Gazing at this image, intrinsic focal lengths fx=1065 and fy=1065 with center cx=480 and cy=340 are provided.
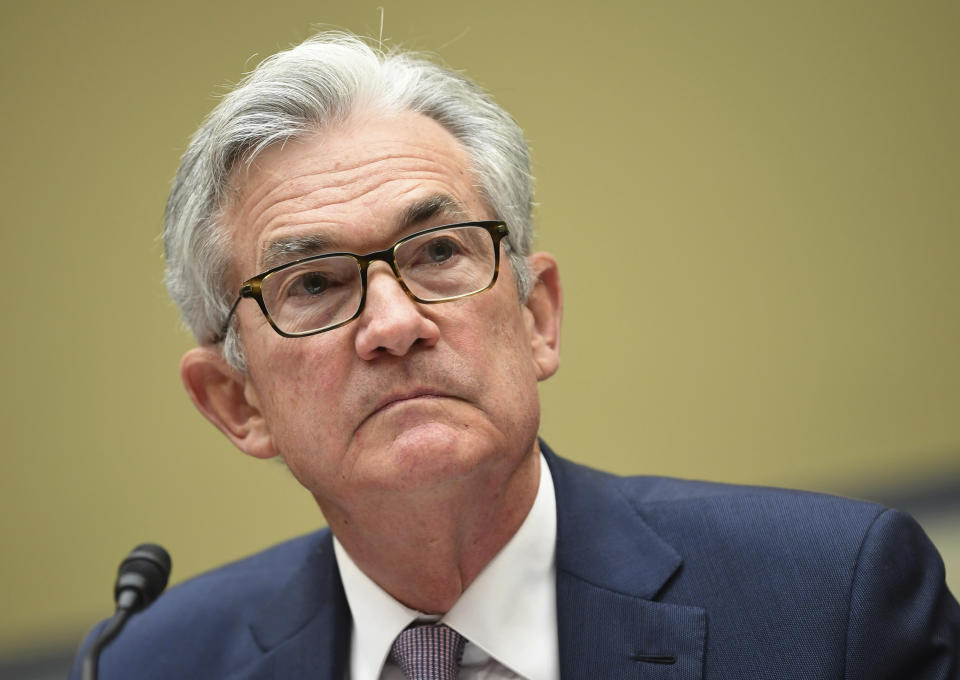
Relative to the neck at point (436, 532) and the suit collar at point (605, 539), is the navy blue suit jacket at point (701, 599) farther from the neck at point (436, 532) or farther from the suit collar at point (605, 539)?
the neck at point (436, 532)

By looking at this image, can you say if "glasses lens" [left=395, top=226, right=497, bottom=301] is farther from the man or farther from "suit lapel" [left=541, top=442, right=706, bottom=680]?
"suit lapel" [left=541, top=442, right=706, bottom=680]

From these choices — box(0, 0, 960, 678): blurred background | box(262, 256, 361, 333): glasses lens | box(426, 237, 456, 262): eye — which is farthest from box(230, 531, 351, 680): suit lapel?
box(0, 0, 960, 678): blurred background

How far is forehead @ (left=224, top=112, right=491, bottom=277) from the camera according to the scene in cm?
171

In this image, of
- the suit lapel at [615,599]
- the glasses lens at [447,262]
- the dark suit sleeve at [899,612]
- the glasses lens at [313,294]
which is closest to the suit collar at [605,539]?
the suit lapel at [615,599]

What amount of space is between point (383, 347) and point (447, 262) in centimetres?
21

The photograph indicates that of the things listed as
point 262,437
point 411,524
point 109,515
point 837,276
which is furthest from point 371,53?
point 109,515

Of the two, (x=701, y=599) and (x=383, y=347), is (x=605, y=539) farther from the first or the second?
(x=383, y=347)

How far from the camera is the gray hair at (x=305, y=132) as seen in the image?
1829mm

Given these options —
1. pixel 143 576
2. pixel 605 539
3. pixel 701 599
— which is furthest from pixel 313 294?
pixel 701 599

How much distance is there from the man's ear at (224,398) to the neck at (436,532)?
22 cm

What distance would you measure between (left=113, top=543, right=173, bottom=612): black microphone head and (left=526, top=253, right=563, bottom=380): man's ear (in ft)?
2.42

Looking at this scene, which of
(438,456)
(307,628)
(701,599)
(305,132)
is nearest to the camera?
(438,456)

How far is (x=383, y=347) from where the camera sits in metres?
1.63

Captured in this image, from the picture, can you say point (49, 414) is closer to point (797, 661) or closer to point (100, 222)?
point (100, 222)
